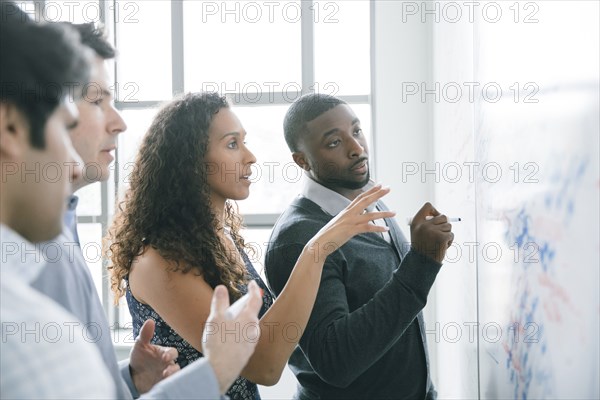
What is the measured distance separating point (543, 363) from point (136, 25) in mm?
3252

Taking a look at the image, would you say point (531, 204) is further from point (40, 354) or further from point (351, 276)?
point (40, 354)

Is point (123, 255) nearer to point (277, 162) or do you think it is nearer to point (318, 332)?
point (318, 332)

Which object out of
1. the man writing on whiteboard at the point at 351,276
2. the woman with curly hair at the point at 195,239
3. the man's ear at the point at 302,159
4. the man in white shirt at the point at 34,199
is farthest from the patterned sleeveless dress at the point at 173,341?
the man in white shirt at the point at 34,199

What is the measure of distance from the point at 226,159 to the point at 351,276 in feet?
1.12

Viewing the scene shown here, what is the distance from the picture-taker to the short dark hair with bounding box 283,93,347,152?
148 centimetres

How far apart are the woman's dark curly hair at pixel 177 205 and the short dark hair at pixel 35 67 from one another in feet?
1.97

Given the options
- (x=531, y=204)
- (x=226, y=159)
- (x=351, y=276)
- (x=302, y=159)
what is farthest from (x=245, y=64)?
(x=531, y=204)

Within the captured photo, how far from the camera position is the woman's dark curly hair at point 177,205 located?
A: 1.24 meters

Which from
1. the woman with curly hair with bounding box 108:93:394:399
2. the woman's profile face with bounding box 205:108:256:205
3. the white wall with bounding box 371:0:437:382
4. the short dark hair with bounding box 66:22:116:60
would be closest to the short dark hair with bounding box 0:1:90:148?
the short dark hair with bounding box 66:22:116:60

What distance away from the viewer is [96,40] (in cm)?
108

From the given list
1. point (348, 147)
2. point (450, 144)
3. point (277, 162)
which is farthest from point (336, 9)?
point (348, 147)

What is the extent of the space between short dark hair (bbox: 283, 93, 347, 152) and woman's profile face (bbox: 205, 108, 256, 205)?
16 cm

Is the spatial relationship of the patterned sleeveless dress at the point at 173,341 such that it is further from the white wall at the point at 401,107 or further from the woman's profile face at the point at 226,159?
the white wall at the point at 401,107

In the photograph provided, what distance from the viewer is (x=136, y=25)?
3.79 meters
